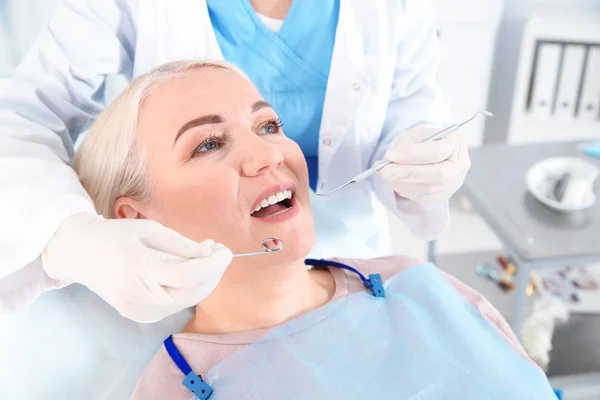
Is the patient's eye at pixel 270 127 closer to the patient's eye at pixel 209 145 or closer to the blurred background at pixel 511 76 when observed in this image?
the patient's eye at pixel 209 145

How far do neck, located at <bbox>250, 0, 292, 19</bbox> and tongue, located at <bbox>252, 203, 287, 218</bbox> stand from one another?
390 millimetres

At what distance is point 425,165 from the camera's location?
3.44 ft

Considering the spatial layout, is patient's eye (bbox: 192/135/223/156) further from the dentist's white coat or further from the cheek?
the dentist's white coat

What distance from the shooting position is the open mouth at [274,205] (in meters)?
1.01

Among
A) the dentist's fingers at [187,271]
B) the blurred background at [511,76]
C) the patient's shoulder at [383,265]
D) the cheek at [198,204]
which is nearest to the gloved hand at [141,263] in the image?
the dentist's fingers at [187,271]

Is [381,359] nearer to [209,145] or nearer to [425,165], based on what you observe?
[425,165]

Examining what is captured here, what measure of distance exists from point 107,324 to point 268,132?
0.49 metres

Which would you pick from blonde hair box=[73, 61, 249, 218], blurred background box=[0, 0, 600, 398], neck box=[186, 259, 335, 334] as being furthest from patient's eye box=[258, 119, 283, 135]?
blurred background box=[0, 0, 600, 398]

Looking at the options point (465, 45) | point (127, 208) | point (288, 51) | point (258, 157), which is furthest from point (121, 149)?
point (465, 45)

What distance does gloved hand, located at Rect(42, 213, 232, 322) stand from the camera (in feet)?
2.50

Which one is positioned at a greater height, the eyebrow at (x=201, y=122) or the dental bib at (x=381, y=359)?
the eyebrow at (x=201, y=122)

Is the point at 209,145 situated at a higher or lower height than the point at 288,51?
lower

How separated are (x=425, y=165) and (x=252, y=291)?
0.36 meters

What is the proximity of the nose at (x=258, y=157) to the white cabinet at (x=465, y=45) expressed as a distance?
1785mm
